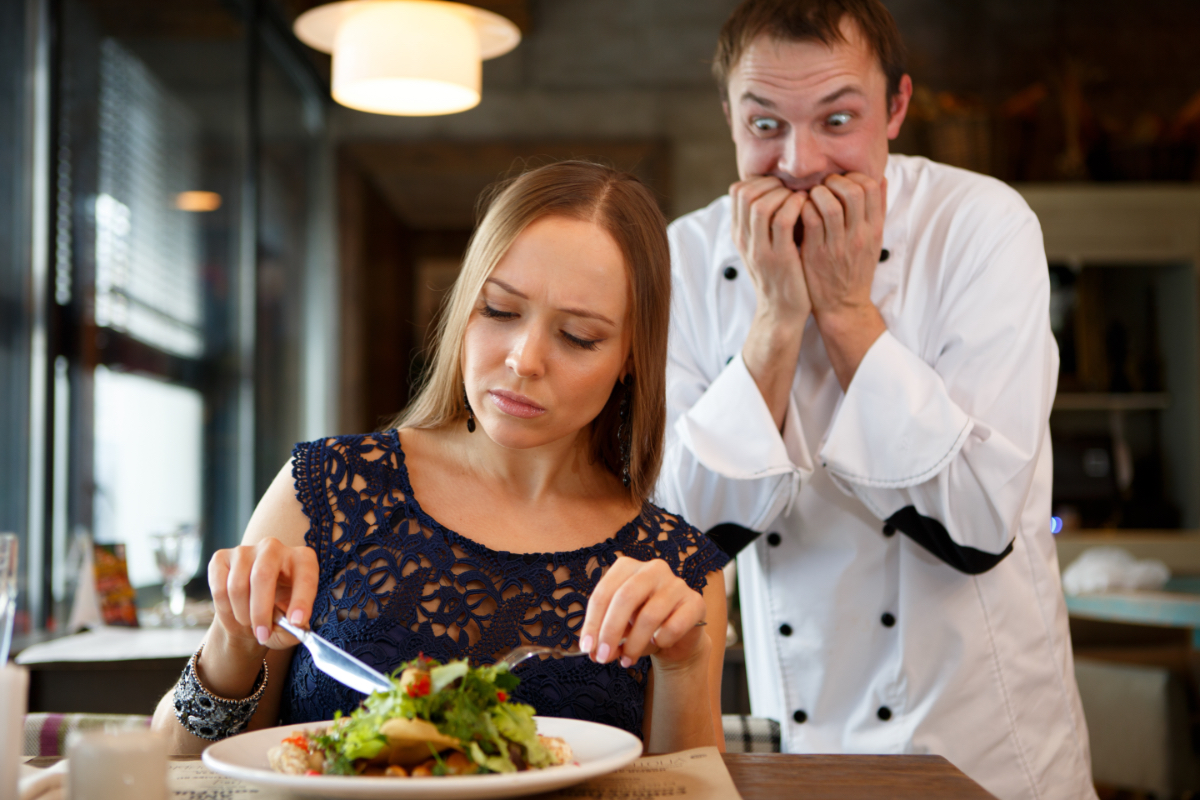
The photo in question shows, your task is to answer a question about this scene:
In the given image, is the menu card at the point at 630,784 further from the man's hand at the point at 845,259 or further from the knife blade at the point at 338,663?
the man's hand at the point at 845,259

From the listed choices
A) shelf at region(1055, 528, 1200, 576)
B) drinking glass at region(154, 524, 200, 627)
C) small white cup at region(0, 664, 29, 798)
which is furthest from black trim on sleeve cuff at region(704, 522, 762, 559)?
shelf at region(1055, 528, 1200, 576)

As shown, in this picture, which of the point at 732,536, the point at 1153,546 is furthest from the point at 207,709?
the point at 1153,546

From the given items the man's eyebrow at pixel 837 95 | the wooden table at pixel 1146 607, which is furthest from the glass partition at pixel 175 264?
the wooden table at pixel 1146 607

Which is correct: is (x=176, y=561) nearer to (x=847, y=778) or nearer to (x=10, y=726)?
(x=10, y=726)

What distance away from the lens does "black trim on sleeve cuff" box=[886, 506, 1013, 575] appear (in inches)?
57.7

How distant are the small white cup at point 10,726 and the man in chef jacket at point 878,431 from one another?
0.94 m

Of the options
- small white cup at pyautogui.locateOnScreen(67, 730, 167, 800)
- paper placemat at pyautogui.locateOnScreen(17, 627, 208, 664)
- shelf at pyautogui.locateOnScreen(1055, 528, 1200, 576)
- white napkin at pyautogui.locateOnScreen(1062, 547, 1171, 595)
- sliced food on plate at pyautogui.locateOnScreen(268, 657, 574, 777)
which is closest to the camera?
small white cup at pyautogui.locateOnScreen(67, 730, 167, 800)

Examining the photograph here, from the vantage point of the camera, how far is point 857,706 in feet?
5.33

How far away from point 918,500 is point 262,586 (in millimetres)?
881

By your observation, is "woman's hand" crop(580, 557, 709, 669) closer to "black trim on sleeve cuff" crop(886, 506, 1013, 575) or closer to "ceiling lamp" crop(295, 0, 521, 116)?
"black trim on sleeve cuff" crop(886, 506, 1013, 575)

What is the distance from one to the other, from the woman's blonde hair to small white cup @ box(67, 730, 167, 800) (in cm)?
68

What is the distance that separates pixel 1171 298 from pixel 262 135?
11.8 feet

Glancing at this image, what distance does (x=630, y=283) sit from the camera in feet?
4.37

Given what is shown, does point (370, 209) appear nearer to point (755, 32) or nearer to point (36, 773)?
point (755, 32)
